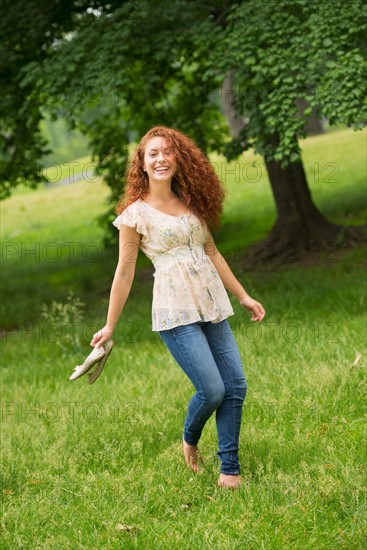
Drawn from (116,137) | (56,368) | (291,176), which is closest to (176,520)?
(56,368)

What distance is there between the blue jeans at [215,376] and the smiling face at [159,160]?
34.0 inches

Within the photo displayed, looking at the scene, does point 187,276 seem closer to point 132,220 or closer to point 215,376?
point 132,220

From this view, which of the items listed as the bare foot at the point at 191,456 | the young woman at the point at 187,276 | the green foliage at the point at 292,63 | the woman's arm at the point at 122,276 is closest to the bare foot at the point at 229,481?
the young woman at the point at 187,276

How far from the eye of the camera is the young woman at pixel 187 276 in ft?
14.5

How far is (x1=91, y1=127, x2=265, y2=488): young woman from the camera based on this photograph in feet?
14.5

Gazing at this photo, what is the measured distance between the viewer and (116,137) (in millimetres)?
14625

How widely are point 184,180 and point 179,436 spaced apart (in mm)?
1879

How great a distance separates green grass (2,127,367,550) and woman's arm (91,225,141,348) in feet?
2.96

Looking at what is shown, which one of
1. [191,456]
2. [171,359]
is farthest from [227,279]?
[171,359]

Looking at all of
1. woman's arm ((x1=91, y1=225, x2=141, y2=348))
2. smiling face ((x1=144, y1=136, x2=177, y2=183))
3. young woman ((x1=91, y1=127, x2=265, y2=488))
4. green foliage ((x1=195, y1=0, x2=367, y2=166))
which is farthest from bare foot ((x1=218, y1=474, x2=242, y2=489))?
green foliage ((x1=195, y1=0, x2=367, y2=166))

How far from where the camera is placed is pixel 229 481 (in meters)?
4.51

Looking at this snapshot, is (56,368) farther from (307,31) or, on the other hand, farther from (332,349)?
(307,31)

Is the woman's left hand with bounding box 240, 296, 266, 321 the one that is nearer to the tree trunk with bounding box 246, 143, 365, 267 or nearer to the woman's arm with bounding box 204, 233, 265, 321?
the woman's arm with bounding box 204, 233, 265, 321

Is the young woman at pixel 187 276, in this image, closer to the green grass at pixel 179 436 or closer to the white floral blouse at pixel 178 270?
the white floral blouse at pixel 178 270
